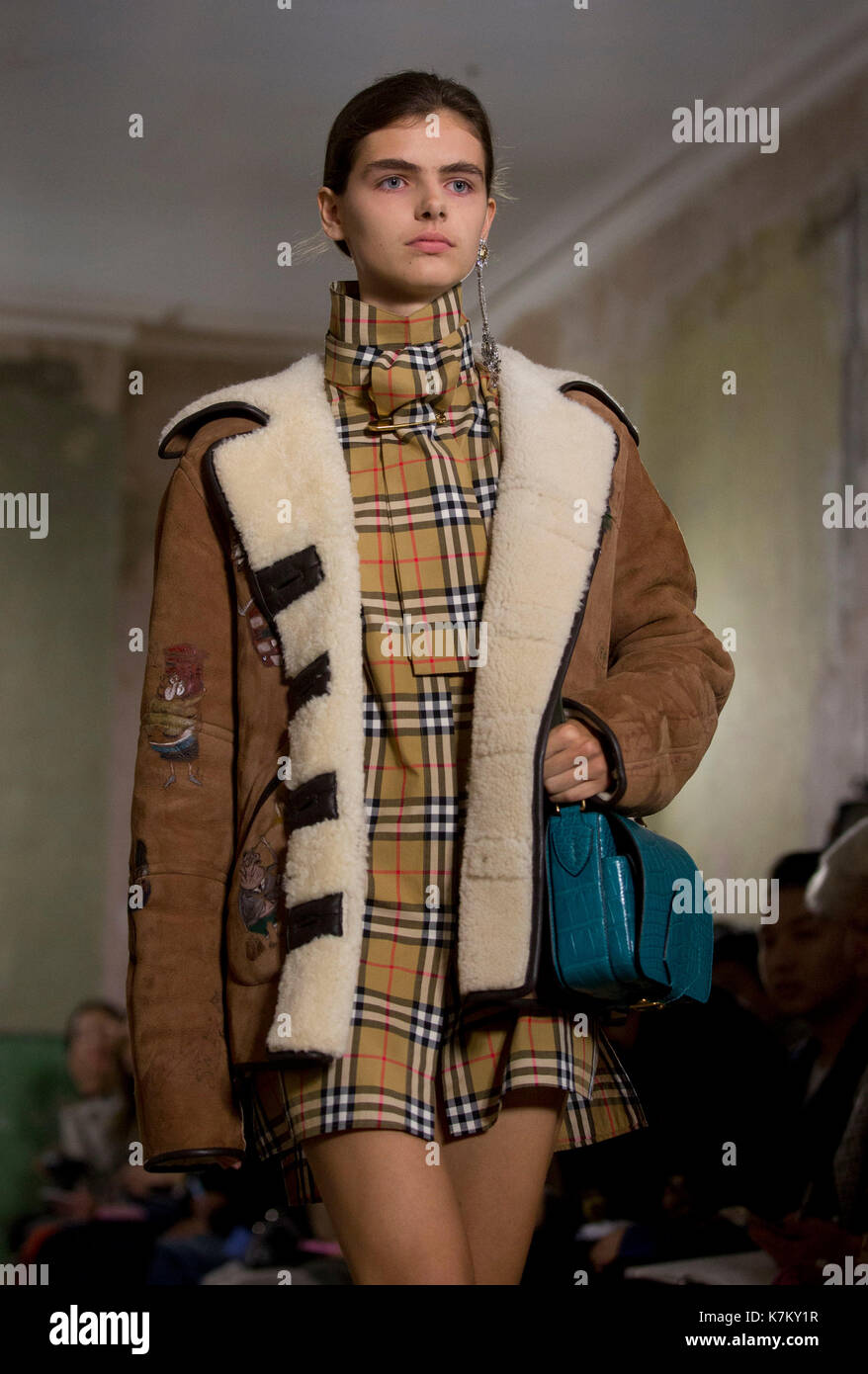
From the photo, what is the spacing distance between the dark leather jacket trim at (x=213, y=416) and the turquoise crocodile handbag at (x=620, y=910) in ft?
1.66

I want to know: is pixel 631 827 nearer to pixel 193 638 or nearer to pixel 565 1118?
pixel 565 1118

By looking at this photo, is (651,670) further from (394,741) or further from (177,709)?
(177,709)

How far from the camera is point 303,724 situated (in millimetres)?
1520

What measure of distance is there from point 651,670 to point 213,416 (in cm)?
51

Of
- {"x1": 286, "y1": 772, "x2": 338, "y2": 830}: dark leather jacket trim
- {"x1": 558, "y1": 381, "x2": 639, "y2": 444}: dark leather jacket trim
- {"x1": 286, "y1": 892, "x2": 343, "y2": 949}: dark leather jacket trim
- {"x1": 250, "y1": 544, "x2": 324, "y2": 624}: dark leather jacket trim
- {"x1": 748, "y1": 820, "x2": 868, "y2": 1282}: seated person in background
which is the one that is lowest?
{"x1": 748, "y1": 820, "x2": 868, "y2": 1282}: seated person in background

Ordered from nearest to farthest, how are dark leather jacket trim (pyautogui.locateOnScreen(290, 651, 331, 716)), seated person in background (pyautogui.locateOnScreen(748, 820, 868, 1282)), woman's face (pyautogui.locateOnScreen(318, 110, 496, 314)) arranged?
1. dark leather jacket trim (pyautogui.locateOnScreen(290, 651, 331, 716))
2. woman's face (pyautogui.locateOnScreen(318, 110, 496, 314))
3. seated person in background (pyautogui.locateOnScreen(748, 820, 868, 1282))

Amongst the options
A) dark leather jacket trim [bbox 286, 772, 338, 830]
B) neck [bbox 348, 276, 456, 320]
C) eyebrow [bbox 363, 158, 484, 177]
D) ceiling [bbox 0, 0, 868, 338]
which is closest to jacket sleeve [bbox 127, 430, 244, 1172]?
dark leather jacket trim [bbox 286, 772, 338, 830]

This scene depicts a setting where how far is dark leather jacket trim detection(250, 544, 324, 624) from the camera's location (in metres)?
1.56

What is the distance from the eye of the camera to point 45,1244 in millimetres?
4176

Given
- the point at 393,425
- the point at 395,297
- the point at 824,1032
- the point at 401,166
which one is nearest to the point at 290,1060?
the point at 393,425

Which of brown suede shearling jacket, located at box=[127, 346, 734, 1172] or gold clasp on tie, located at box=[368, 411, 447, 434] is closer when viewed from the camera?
brown suede shearling jacket, located at box=[127, 346, 734, 1172]

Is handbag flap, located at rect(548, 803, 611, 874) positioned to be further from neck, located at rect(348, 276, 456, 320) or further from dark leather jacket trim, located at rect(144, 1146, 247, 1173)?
neck, located at rect(348, 276, 456, 320)

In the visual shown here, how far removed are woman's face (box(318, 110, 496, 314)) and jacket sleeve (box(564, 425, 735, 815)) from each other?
0.26m
